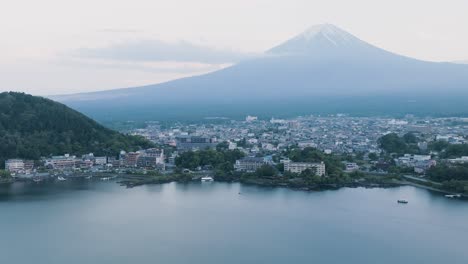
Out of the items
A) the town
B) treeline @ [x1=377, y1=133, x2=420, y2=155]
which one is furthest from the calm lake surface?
treeline @ [x1=377, y1=133, x2=420, y2=155]

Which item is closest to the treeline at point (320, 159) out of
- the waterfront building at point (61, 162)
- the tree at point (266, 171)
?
the tree at point (266, 171)

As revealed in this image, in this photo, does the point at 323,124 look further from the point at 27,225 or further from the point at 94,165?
the point at 27,225

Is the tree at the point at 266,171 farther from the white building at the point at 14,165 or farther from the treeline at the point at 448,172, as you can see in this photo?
the white building at the point at 14,165

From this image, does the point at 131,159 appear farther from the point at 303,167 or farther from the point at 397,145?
the point at 397,145

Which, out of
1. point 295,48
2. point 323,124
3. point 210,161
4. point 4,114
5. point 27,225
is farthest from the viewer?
point 295,48

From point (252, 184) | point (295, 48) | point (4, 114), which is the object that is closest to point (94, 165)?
point (4, 114)

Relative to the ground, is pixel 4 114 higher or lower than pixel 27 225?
higher

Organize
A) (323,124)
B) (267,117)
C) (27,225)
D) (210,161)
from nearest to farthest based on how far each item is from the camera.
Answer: (27,225), (210,161), (323,124), (267,117)
